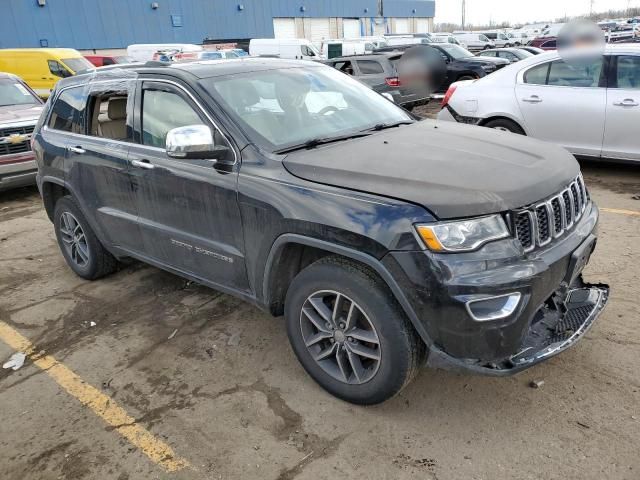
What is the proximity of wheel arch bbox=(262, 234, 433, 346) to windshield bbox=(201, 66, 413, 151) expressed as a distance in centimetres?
60

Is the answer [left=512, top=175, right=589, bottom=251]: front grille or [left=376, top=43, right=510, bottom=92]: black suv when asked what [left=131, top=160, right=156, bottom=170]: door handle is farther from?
[left=376, top=43, right=510, bottom=92]: black suv

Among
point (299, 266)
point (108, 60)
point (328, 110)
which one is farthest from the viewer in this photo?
point (108, 60)

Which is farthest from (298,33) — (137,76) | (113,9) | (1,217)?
(137,76)

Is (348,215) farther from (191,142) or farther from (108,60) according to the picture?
(108,60)

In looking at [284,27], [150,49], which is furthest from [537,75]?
[284,27]

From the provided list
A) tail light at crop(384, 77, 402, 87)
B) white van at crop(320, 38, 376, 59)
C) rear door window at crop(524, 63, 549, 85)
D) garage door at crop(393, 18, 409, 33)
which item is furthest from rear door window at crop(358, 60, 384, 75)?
garage door at crop(393, 18, 409, 33)

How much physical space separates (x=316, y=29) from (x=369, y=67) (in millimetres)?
38602

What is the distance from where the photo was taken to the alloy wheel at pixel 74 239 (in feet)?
15.5

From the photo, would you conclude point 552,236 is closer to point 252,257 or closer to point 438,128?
point 438,128

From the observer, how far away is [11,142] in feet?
25.2

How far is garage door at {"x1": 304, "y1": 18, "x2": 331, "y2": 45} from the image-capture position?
46.9 m

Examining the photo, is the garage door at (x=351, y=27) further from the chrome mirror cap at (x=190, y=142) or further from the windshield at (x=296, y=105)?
the chrome mirror cap at (x=190, y=142)

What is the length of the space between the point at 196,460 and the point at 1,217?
6.20 metres

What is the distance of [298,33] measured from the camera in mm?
45938
